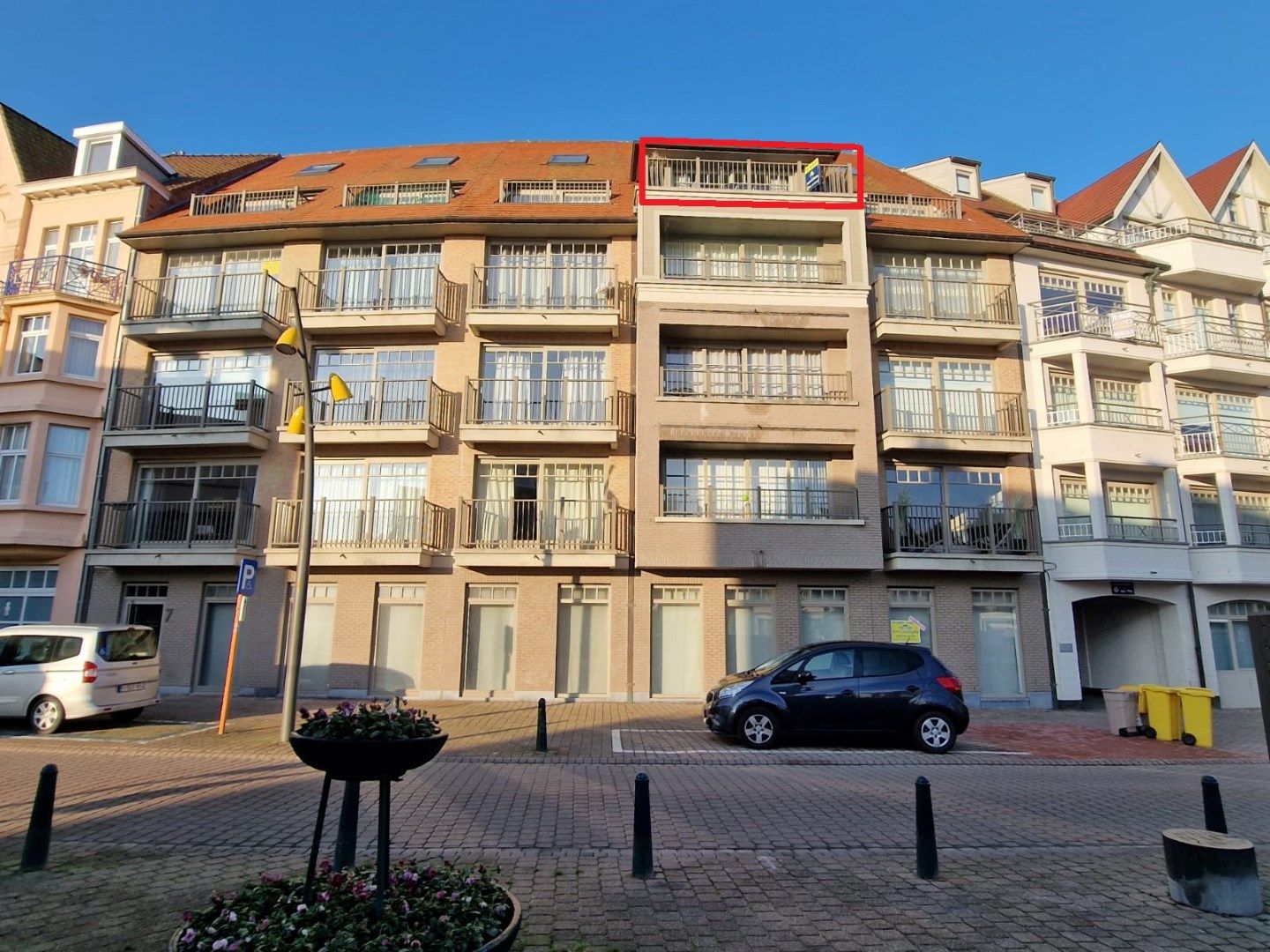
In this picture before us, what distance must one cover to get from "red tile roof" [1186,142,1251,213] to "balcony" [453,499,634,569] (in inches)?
962

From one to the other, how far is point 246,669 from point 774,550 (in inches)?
527

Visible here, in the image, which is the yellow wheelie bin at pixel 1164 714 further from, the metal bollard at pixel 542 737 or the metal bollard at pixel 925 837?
the metal bollard at pixel 542 737

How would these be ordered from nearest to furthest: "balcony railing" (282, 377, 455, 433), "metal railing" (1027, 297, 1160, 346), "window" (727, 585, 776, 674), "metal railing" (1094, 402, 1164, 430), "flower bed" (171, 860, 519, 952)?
"flower bed" (171, 860, 519, 952) < "window" (727, 585, 776, 674) < "balcony railing" (282, 377, 455, 433) < "metal railing" (1027, 297, 1160, 346) < "metal railing" (1094, 402, 1164, 430)

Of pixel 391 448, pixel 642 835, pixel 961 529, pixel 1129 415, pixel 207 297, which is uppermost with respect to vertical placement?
pixel 207 297

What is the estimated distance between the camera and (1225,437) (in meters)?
21.6

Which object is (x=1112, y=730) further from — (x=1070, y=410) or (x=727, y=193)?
(x=727, y=193)

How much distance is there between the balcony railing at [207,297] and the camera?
63.9 feet

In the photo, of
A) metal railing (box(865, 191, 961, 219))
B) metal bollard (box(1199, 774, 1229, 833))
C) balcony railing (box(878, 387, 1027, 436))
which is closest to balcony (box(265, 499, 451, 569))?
balcony railing (box(878, 387, 1027, 436))

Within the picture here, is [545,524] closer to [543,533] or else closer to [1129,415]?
[543,533]

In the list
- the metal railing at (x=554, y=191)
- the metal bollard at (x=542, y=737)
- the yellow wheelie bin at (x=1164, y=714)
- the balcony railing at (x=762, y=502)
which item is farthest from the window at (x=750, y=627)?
the metal railing at (x=554, y=191)

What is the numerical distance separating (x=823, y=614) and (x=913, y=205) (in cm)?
1317

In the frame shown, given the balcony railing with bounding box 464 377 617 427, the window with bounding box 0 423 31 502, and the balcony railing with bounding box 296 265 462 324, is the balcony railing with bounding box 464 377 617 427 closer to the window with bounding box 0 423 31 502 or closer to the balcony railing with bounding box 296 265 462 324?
the balcony railing with bounding box 296 265 462 324

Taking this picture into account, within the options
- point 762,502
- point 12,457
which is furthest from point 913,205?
point 12,457

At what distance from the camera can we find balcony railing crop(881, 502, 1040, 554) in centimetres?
1836
